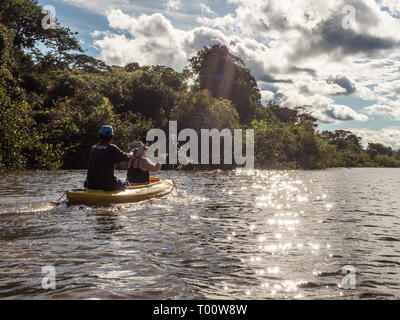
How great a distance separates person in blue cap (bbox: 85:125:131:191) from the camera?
8.55 metres

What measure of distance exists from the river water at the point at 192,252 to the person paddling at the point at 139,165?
1.31m

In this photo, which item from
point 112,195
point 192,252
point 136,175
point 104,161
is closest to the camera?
point 192,252

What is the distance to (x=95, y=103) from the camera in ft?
99.2

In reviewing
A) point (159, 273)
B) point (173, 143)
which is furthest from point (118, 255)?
point (173, 143)

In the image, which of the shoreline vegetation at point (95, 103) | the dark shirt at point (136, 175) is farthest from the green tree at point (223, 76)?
the dark shirt at point (136, 175)

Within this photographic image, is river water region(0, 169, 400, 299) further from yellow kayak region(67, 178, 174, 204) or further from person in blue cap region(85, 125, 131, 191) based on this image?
person in blue cap region(85, 125, 131, 191)

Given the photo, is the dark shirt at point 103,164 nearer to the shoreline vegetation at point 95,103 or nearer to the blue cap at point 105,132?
the blue cap at point 105,132

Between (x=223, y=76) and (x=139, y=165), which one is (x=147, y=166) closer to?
(x=139, y=165)

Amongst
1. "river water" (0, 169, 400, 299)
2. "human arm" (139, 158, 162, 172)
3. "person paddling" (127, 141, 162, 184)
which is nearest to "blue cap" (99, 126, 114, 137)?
"river water" (0, 169, 400, 299)

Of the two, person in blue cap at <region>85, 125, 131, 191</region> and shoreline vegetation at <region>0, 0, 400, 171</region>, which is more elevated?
shoreline vegetation at <region>0, 0, 400, 171</region>

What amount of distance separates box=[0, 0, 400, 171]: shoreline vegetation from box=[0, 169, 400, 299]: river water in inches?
538

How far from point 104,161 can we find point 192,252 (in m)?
4.03

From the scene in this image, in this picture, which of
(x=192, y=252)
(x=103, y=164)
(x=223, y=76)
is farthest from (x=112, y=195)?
(x=223, y=76)

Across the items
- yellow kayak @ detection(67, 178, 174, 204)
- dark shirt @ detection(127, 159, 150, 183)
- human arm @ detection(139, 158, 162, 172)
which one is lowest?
yellow kayak @ detection(67, 178, 174, 204)
